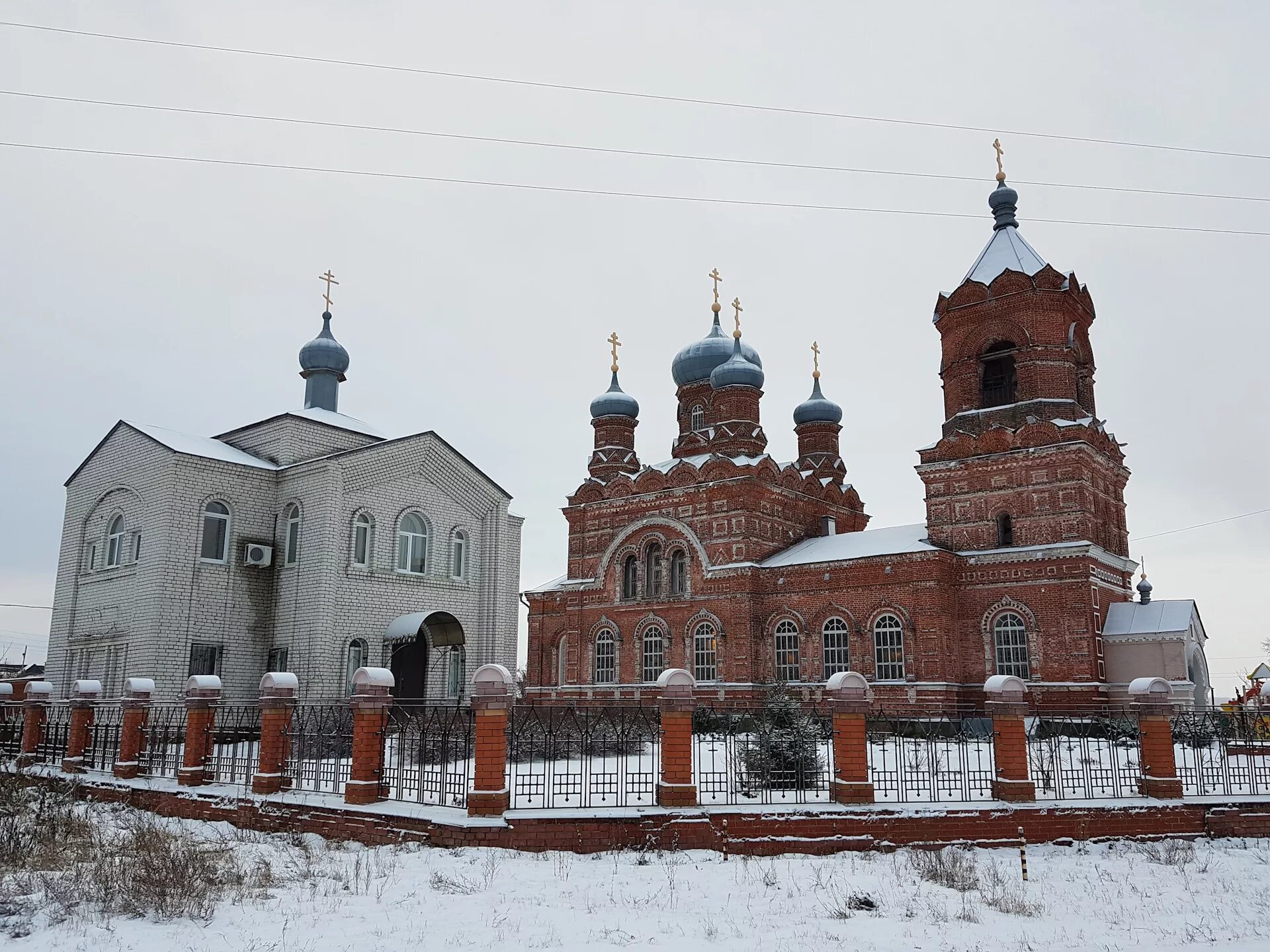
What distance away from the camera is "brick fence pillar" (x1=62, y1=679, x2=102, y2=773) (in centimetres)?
1461

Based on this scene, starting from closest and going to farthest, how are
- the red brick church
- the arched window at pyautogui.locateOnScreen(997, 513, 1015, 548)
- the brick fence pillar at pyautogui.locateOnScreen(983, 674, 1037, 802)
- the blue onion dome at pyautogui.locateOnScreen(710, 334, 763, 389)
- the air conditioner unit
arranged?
the brick fence pillar at pyautogui.locateOnScreen(983, 674, 1037, 802) → the air conditioner unit → the red brick church → the arched window at pyautogui.locateOnScreen(997, 513, 1015, 548) → the blue onion dome at pyautogui.locateOnScreen(710, 334, 763, 389)

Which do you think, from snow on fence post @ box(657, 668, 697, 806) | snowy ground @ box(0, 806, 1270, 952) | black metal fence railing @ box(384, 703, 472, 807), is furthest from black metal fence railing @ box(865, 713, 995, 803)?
black metal fence railing @ box(384, 703, 472, 807)

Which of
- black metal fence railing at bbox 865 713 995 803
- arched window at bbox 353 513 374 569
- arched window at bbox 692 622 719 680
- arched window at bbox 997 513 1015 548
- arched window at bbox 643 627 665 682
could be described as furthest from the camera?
arched window at bbox 643 627 665 682

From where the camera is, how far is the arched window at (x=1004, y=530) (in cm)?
2359

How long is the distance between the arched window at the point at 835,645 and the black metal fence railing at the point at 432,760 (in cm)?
1353

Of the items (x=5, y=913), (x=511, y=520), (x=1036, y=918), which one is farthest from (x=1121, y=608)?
(x=5, y=913)

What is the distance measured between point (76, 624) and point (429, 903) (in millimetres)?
18261

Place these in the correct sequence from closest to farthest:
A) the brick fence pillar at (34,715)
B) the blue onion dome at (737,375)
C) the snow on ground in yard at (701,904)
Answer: the snow on ground in yard at (701,904), the brick fence pillar at (34,715), the blue onion dome at (737,375)

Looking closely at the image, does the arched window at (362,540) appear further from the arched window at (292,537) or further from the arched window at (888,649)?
the arched window at (888,649)

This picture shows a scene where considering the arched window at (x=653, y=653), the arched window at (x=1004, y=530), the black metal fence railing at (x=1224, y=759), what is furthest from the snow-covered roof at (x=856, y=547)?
the black metal fence railing at (x=1224, y=759)

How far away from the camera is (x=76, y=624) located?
21938 mm

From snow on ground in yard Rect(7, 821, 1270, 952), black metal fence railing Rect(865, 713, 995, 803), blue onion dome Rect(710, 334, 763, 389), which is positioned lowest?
snow on ground in yard Rect(7, 821, 1270, 952)

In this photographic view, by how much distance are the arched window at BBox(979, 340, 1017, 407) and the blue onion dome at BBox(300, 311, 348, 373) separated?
53.3ft

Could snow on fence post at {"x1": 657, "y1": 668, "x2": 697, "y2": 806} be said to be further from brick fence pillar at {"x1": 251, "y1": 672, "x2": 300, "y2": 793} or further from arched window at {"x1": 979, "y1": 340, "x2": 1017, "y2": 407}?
arched window at {"x1": 979, "y1": 340, "x2": 1017, "y2": 407}
